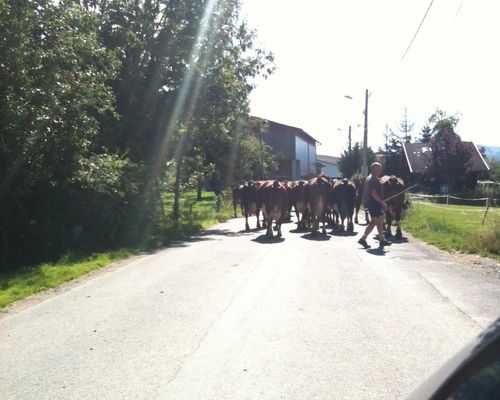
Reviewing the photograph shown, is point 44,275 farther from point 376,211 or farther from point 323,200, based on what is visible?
point 323,200

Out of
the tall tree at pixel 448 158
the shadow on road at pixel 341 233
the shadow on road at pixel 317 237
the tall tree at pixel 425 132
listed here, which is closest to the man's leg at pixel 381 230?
the shadow on road at pixel 317 237

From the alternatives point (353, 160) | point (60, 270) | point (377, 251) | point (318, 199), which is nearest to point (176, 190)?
point (318, 199)

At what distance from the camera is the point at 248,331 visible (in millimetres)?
6629

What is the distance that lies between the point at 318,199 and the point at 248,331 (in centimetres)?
1249

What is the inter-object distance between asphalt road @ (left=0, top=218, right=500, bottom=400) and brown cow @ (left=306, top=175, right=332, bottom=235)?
6908 mm

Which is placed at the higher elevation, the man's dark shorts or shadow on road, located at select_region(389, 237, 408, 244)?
the man's dark shorts

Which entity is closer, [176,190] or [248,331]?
[248,331]

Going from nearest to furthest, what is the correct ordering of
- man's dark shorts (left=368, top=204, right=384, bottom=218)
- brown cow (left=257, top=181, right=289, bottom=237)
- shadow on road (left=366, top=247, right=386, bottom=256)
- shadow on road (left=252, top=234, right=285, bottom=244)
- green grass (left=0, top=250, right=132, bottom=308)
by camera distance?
green grass (left=0, top=250, right=132, bottom=308), shadow on road (left=366, top=247, right=386, bottom=256), man's dark shorts (left=368, top=204, right=384, bottom=218), shadow on road (left=252, top=234, right=285, bottom=244), brown cow (left=257, top=181, right=289, bottom=237)

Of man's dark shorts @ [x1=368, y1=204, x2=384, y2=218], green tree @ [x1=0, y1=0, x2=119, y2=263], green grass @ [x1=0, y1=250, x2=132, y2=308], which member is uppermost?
green tree @ [x1=0, y1=0, x2=119, y2=263]

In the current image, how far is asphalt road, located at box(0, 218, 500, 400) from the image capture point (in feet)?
16.3

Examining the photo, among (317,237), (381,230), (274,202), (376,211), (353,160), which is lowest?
(317,237)

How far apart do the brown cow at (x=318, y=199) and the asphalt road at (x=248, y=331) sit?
6.91 metres

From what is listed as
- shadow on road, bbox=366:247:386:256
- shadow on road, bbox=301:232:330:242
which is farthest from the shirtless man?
shadow on road, bbox=301:232:330:242

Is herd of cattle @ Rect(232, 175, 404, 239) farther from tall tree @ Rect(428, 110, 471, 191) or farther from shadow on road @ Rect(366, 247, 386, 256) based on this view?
tall tree @ Rect(428, 110, 471, 191)
